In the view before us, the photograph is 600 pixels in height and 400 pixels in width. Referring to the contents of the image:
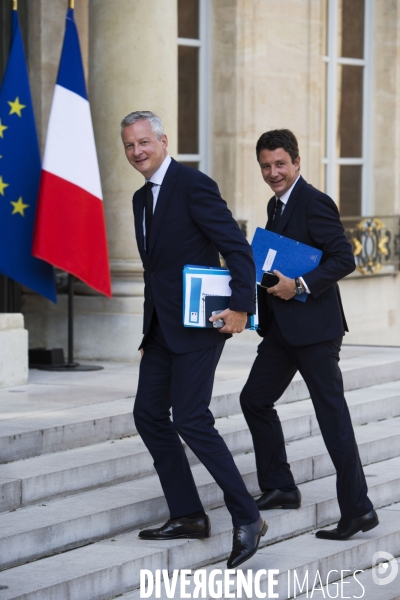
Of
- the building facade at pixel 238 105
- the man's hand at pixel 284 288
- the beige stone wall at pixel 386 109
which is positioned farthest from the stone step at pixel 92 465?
the beige stone wall at pixel 386 109

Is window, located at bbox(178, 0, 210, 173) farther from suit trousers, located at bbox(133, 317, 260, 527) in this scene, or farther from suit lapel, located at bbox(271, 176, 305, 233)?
suit trousers, located at bbox(133, 317, 260, 527)

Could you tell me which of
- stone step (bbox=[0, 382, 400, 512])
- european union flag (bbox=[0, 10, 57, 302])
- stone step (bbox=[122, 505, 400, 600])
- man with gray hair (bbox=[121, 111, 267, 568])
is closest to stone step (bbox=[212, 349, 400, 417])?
stone step (bbox=[0, 382, 400, 512])

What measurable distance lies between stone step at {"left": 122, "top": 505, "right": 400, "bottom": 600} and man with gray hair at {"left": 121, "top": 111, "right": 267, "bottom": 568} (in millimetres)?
201

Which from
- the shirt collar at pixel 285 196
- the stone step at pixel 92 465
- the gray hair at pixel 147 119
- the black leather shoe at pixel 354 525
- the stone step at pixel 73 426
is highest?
the gray hair at pixel 147 119

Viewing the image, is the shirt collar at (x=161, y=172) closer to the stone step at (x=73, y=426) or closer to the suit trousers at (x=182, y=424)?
the suit trousers at (x=182, y=424)

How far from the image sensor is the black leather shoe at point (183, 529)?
4863 millimetres

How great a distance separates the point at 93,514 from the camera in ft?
16.5

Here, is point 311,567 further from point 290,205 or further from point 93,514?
point 290,205

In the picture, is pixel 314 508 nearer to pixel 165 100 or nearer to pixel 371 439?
pixel 371 439

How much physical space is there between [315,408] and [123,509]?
95cm

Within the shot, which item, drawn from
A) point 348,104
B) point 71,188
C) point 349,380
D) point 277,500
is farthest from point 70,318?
point 348,104

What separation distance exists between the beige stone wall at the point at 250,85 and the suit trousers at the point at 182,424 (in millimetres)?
6074

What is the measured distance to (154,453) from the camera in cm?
478

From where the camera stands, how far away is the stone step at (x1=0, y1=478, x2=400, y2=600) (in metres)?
4.41
